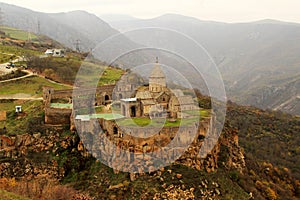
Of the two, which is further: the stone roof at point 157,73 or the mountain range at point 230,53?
the mountain range at point 230,53

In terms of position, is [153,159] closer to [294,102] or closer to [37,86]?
[37,86]

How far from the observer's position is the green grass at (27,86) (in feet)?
120

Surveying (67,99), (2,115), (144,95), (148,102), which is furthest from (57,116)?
(148,102)

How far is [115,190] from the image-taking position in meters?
23.0

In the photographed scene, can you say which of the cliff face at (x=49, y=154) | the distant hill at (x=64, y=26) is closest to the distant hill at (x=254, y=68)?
the distant hill at (x=64, y=26)

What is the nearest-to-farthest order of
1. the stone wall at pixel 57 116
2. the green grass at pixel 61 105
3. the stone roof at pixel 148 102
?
1. the stone roof at pixel 148 102
2. the stone wall at pixel 57 116
3. the green grass at pixel 61 105

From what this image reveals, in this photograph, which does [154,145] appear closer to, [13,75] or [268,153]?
[13,75]

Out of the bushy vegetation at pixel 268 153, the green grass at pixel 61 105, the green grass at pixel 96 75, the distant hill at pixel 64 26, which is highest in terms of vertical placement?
the distant hill at pixel 64 26

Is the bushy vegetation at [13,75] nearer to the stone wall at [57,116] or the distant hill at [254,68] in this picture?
the stone wall at [57,116]

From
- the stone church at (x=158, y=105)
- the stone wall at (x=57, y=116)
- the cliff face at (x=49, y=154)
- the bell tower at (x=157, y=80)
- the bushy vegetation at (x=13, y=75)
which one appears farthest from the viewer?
the bushy vegetation at (x=13, y=75)

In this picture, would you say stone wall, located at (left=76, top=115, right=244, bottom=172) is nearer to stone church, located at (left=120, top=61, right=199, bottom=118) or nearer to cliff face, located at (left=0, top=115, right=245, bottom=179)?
cliff face, located at (left=0, top=115, right=245, bottom=179)

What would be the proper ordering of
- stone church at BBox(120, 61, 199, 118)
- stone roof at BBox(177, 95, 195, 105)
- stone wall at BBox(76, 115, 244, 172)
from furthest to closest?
stone roof at BBox(177, 95, 195, 105) < stone church at BBox(120, 61, 199, 118) < stone wall at BBox(76, 115, 244, 172)

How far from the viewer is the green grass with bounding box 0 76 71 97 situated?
120ft

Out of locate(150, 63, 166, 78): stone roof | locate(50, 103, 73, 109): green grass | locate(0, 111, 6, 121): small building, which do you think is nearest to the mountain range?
locate(50, 103, 73, 109): green grass
